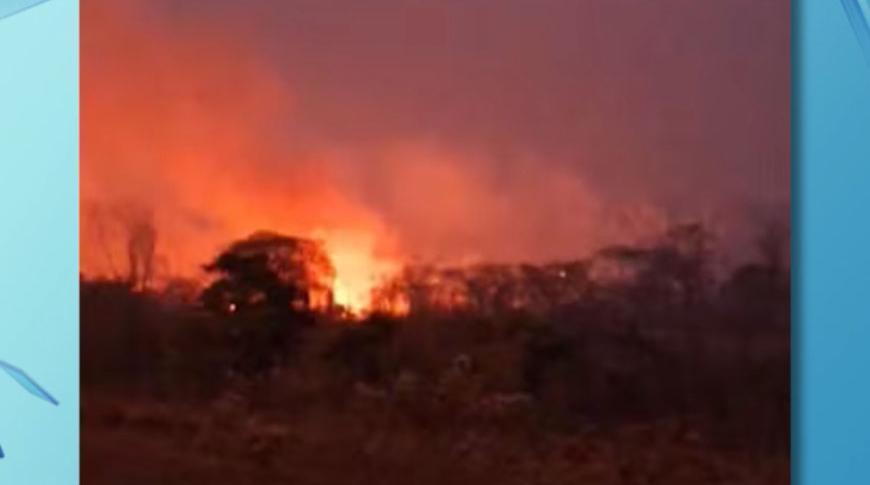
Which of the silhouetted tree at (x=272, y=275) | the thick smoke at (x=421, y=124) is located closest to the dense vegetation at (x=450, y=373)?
the silhouetted tree at (x=272, y=275)

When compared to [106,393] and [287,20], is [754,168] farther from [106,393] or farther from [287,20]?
[106,393]

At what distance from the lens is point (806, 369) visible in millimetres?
3277

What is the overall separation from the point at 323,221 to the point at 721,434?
138cm

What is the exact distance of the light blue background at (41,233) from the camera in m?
3.82

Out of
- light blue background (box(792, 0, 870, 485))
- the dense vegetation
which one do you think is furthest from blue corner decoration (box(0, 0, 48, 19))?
light blue background (box(792, 0, 870, 485))

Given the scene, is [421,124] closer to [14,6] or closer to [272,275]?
[272,275]

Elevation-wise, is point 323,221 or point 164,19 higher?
point 164,19

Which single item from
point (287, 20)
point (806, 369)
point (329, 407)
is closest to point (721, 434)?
point (806, 369)

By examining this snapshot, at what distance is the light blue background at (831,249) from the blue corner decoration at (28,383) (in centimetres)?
242

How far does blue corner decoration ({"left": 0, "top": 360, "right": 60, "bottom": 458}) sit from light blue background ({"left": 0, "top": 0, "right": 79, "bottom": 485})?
0.06 feet

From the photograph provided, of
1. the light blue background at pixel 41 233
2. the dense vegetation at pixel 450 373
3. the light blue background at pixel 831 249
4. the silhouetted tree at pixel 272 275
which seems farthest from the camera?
the light blue background at pixel 41 233

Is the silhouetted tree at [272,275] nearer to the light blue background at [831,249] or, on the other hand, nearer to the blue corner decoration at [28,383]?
the blue corner decoration at [28,383]

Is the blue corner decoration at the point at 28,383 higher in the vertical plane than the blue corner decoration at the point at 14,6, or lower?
lower

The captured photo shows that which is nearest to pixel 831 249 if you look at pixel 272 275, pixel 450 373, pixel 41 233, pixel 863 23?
pixel 863 23
